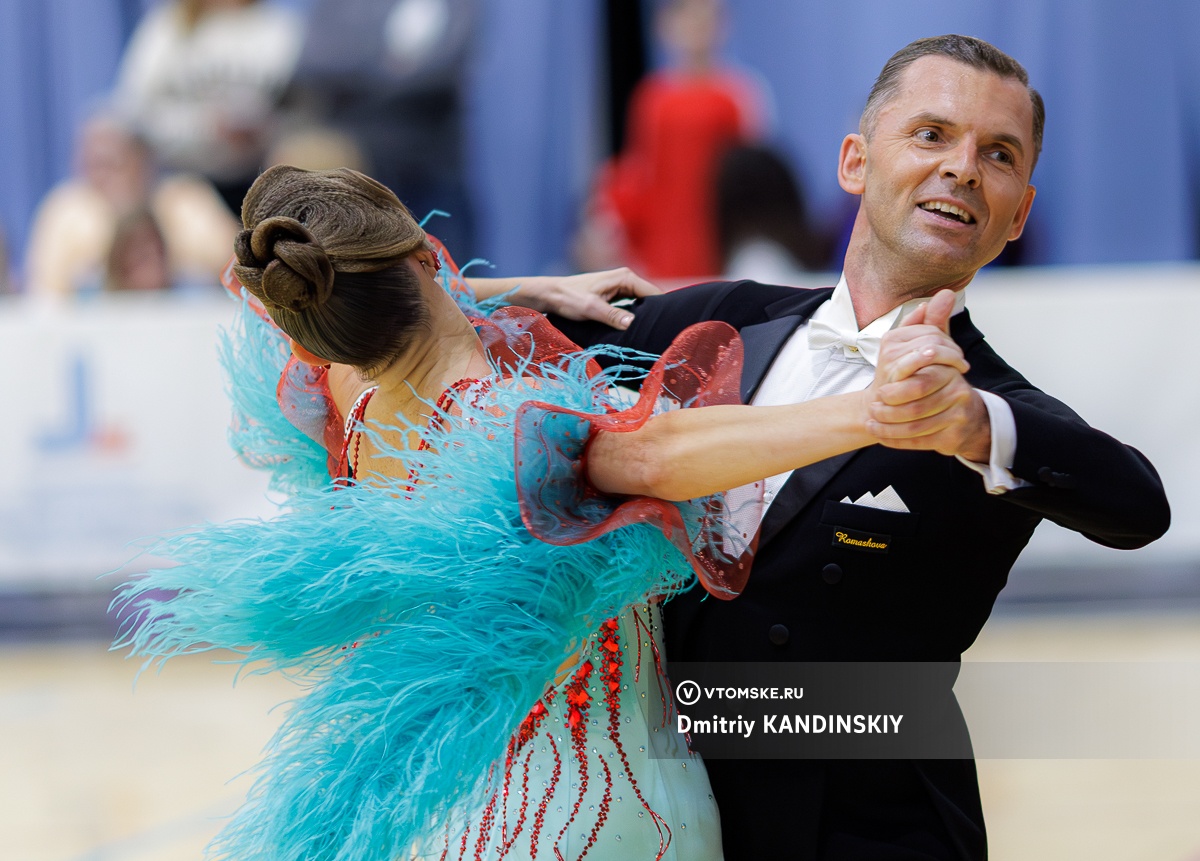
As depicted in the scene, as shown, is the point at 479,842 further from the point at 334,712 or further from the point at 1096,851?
the point at 1096,851

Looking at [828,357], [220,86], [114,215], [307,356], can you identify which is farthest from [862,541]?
[220,86]

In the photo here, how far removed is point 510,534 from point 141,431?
4.83m

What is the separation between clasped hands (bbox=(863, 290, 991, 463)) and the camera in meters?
1.52

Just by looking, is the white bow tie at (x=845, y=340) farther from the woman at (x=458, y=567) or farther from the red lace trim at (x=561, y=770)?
the red lace trim at (x=561, y=770)

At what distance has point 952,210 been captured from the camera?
6.46 ft

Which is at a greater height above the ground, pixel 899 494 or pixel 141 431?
pixel 899 494

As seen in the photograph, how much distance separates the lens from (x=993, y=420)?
163 cm

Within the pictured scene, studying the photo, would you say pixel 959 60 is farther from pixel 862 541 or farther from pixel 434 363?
pixel 434 363

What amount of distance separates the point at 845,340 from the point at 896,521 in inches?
11.8

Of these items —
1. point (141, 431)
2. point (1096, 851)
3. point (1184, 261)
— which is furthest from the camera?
point (1184, 261)

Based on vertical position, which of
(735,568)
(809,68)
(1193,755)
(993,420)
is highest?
(993,420)

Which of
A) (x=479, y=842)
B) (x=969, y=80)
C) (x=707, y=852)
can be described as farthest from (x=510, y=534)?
(x=969, y=80)

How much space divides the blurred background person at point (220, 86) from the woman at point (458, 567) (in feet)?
19.8

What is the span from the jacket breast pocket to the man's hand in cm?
57
